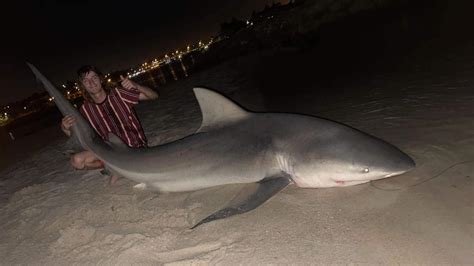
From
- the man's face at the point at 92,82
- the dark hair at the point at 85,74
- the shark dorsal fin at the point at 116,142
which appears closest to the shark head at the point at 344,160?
the shark dorsal fin at the point at 116,142

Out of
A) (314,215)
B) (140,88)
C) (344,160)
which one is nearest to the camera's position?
(344,160)

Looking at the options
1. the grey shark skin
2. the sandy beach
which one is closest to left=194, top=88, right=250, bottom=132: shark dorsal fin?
the grey shark skin

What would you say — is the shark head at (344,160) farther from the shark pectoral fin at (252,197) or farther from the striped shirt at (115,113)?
the striped shirt at (115,113)

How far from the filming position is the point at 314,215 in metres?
3.39

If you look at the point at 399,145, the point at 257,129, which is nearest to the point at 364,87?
the point at 399,145

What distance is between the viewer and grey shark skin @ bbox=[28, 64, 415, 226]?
3.28m

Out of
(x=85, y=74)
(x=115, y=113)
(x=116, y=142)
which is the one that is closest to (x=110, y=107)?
(x=115, y=113)

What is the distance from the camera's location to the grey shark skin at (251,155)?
10.8 feet

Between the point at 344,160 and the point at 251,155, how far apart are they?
1.00 meters

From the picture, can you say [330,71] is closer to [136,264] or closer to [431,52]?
[431,52]

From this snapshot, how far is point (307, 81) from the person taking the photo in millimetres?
10211

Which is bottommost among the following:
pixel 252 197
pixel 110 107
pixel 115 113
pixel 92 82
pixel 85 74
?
pixel 252 197

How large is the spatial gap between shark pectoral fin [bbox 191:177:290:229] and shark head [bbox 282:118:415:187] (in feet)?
0.68

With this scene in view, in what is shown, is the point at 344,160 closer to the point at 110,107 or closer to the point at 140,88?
the point at 140,88
